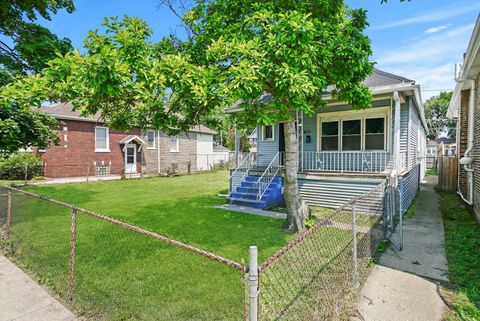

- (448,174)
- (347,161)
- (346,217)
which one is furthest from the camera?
(448,174)

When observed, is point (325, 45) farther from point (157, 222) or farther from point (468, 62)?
point (157, 222)

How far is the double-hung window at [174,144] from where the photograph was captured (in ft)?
74.6

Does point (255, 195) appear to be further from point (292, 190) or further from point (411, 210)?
point (411, 210)

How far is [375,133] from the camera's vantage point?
9.41 meters

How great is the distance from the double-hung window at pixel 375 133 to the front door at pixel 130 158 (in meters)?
16.6

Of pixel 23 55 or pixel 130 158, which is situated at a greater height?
pixel 23 55

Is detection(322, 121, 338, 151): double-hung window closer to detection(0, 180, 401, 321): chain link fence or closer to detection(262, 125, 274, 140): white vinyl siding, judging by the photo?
detection(262, 125, 274, 140): white vinyl siding

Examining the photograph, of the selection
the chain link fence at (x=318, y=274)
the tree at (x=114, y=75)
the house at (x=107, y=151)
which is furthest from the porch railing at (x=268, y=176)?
the house at (x=107, y=151)

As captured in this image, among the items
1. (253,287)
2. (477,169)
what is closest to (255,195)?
(477,169)

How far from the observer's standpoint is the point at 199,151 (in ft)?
83.7

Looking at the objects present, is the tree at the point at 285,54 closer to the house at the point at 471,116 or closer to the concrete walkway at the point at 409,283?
the concrete walkway at the point at 409,283

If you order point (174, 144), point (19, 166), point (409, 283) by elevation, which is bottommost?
point (409, 283)

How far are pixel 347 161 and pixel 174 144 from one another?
1644cm

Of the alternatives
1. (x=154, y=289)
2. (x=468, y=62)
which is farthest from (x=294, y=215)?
(x=468, y=62)
